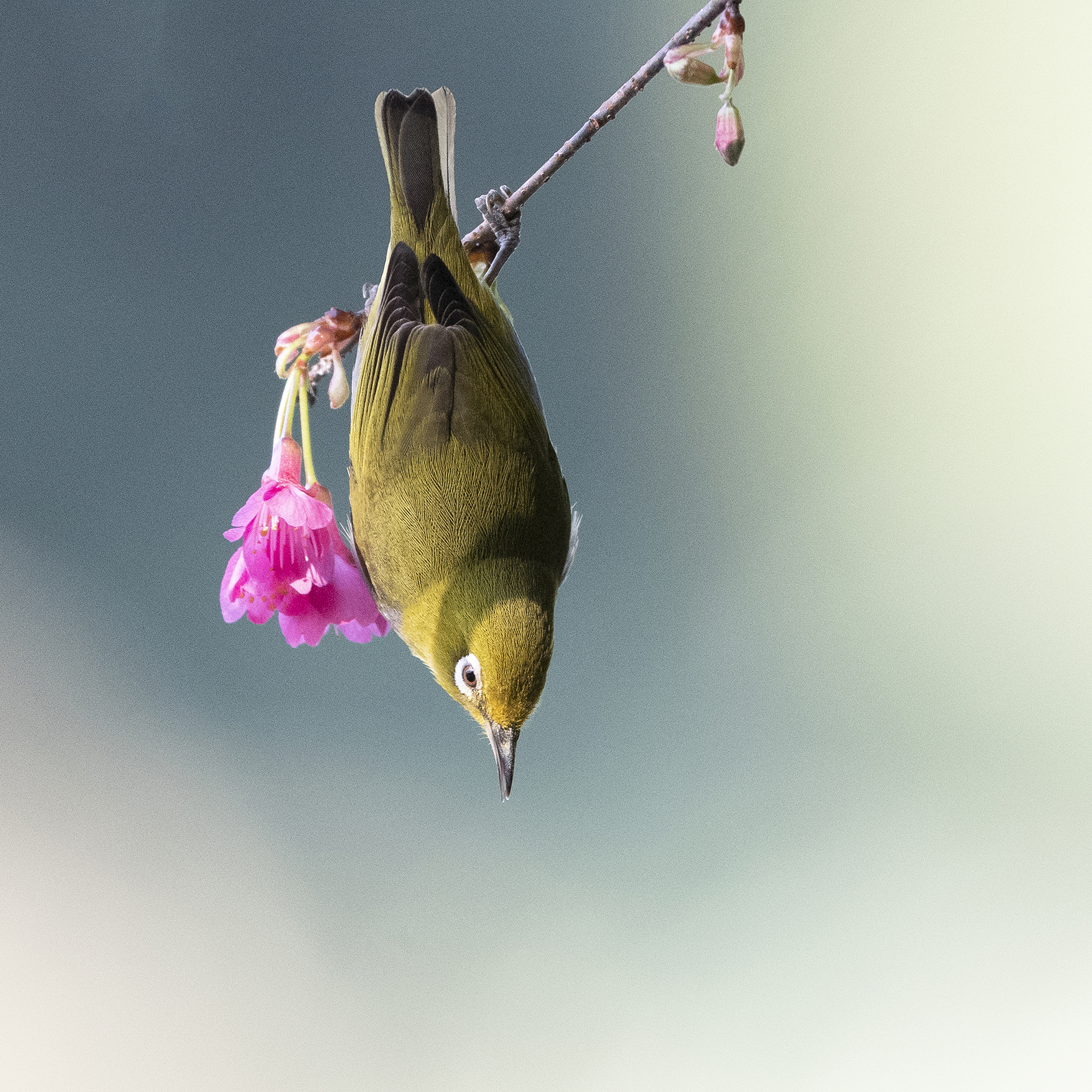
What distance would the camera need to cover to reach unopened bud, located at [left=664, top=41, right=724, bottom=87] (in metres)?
0.57

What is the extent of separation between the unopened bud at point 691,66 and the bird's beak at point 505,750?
1.43 feet

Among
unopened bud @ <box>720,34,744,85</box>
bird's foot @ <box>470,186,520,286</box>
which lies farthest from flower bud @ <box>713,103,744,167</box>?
bird's foot @ <box>470,186,520,286</box>

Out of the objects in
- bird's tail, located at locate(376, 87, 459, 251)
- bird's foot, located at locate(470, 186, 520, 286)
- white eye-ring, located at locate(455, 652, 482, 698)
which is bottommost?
white eye-ring, located at locate(455, 652, 482, 698)

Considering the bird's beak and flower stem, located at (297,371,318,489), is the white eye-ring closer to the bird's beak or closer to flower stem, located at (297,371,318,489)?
the bird's beak

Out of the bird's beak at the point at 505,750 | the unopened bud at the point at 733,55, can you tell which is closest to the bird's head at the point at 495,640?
the bird's beak at the point at 505,750

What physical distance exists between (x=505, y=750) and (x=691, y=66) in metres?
0.46

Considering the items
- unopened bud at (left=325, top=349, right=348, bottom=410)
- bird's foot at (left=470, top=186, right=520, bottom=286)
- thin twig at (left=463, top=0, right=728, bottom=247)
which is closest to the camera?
thin twig at (left=463, top=0, right=728, bottom=247)

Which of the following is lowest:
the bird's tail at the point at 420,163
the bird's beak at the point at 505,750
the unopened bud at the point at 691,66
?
the bird's beak at the point at 505,750

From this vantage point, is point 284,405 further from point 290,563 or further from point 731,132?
point 731,132

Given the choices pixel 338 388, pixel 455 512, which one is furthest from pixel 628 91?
pixel 455 512

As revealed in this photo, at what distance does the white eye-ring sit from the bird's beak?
0.03 meters

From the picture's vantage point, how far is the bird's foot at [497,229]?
2.64ft

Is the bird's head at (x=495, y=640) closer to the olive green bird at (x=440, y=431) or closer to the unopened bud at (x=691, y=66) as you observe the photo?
the olive green bird at (x=440, y=431)

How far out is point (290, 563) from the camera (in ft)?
2.10
